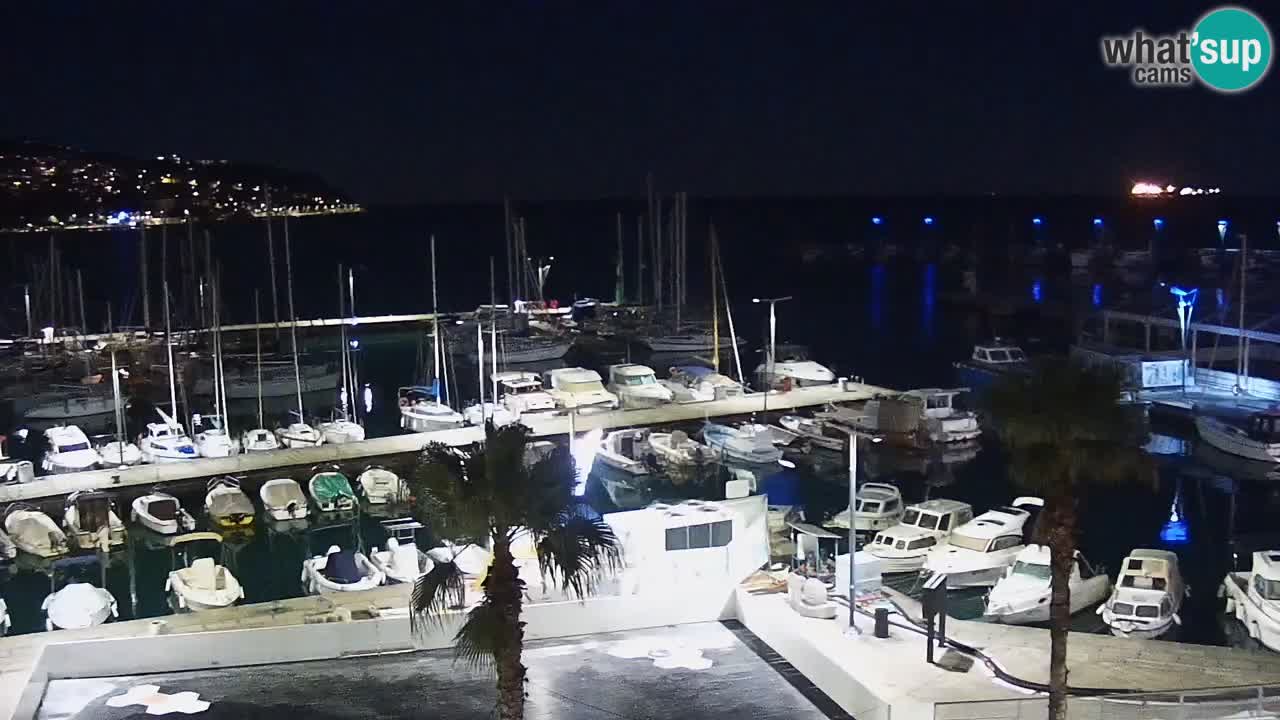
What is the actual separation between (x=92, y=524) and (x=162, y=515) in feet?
5.80

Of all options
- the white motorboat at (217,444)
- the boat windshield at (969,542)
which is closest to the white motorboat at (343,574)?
the boat windshield at (969,542)

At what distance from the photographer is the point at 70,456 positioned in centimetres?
4094

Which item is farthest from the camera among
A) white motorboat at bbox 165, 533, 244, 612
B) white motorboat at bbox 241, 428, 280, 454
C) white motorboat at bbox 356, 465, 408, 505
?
white motorboat at bbox 241, 428, 280, 454

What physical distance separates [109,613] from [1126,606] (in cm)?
2085

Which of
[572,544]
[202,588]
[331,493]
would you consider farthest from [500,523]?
[331,493]

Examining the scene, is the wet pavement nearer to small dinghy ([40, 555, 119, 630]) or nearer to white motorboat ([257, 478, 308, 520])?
small dinghy ([40, 555, 119, 630])

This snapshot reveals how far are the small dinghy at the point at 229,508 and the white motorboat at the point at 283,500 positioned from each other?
0.56 meters

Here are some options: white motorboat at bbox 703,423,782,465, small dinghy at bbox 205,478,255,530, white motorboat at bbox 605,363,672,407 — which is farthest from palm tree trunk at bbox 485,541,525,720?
white motorboat at bbox 605,363,672,407

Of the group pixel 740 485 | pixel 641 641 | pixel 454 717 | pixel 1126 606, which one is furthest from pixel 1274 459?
pixel 454 717

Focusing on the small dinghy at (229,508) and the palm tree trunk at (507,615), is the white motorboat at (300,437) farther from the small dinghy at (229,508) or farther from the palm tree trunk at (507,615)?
the palm tree trunk at (507,615)

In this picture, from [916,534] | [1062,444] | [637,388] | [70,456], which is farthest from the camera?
[637,388]

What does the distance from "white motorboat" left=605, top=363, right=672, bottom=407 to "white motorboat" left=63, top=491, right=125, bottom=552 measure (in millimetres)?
20347

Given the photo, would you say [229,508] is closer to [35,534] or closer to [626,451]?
[35,534]

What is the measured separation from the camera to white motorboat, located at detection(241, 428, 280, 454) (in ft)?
138
